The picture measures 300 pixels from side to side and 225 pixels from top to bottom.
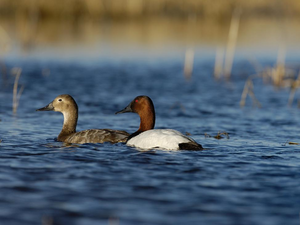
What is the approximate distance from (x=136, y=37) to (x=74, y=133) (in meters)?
24.5

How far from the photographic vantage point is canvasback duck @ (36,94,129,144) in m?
10.8

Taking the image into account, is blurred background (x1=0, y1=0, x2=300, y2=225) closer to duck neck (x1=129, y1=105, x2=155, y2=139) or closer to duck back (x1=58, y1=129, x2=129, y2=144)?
duck back (x1=58, y1=129, x2=129, y2=144)

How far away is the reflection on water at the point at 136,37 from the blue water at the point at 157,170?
12.3 meters

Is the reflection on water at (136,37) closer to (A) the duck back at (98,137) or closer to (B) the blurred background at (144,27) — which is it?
(B) the blurred background at (144,27)

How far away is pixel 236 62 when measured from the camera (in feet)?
92.8

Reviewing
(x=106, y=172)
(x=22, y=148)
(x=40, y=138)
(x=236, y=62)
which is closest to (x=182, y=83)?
(x=236, y=62)

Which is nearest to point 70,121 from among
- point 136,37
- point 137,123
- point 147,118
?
point 147,118

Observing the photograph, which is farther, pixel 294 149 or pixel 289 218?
pixel 294 149

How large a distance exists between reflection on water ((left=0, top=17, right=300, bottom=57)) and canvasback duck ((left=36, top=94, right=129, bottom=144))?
15.1 m

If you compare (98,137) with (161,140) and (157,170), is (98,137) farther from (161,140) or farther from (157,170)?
(157,170)

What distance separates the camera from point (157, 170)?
27.8 feet

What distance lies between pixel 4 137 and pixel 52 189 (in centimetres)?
444

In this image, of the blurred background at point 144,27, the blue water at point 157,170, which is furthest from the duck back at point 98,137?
the blurred background at point 144,27

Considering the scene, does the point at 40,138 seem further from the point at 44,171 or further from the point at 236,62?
the point at 236,62
